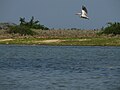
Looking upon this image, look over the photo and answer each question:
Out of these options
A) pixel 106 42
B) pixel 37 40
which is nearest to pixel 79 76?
pixel 106 42

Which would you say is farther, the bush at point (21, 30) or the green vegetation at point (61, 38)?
the bush at point (21, 30)

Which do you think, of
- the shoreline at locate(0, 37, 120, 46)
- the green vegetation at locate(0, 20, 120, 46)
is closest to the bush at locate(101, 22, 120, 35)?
the green vegetation at locate(0, 20, 120, 46)

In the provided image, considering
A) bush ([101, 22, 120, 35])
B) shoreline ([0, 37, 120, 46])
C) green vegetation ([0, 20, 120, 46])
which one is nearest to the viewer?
shoreline ([0, 37, 120, 46])

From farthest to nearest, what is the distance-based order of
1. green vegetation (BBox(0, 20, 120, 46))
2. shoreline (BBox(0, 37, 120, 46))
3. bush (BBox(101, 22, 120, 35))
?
1. bush (BBox(101, 22, 120, 35))
2. green vegetation (BBox(0, 20, 120, 46))
3. shoreline (BBox(0, 37, 120, 46))

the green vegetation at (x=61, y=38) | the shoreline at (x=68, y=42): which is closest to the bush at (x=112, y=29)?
the green vegetation at (x=61, y=38)

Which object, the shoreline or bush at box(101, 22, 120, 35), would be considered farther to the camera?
bush at box(101, 22, 120, 35)

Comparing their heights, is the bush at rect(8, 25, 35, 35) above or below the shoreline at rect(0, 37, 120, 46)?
above

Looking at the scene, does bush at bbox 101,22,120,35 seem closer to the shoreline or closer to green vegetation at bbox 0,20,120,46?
green vegetation at bbox 0,20,120,46

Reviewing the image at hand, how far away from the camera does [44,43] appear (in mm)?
105562

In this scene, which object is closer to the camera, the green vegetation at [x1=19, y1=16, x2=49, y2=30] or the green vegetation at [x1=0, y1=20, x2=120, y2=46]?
the green vegetation at [x1=0, y1=20, x2=120, y2=46]

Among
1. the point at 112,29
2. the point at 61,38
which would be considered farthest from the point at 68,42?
the point at 112,29

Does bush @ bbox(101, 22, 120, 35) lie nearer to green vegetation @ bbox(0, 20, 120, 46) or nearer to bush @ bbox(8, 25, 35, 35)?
green vegetation @ bbox(0, 20, 120, 46)

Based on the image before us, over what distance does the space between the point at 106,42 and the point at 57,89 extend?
233 ft

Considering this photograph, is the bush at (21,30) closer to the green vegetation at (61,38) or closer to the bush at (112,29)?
the green vegetation at (61,38)
